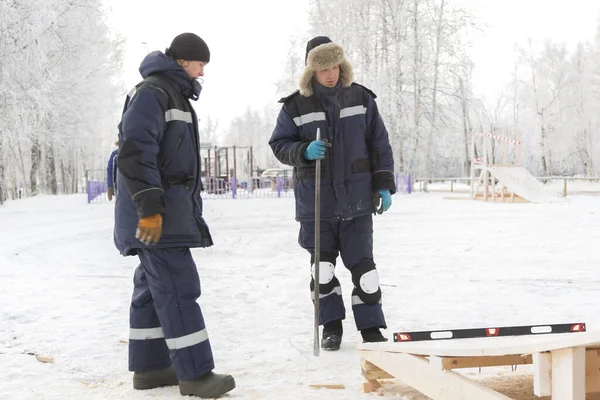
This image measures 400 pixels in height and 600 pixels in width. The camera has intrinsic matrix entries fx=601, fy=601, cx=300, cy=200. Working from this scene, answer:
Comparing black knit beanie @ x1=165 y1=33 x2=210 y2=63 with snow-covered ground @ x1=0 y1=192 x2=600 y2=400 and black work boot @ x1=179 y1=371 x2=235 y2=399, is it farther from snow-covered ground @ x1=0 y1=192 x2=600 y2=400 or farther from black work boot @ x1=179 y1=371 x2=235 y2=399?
snow-covered ground @ x1=0 y1=192 x2=600 y2=400

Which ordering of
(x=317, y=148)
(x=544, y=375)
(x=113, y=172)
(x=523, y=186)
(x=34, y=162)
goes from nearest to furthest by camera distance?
(x=544, y=375) < (x=317, y=148) < (x=113, y=172) < (x=523, y=186) < (x=34, y=162)

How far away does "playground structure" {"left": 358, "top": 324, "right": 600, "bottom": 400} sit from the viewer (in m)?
1.71

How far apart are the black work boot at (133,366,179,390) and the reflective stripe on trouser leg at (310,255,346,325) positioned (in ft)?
3.41

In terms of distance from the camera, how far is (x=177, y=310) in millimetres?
2697

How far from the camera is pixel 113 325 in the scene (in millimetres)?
4117

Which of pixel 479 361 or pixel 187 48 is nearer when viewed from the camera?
pixel 479 361

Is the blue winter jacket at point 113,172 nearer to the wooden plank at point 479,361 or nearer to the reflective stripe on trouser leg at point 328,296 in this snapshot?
the reflective stripe on trouser leg at point 328,296

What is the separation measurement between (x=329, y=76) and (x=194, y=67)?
996 mm

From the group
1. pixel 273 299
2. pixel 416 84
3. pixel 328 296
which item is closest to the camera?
pixel 328 296

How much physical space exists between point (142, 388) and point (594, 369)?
196 centimetres

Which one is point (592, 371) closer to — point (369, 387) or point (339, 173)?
point (369, 387)

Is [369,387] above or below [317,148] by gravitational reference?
below

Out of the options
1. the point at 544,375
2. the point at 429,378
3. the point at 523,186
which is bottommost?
the point at 429,378

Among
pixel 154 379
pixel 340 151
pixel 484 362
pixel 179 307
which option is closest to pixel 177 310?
pixel 179 307
